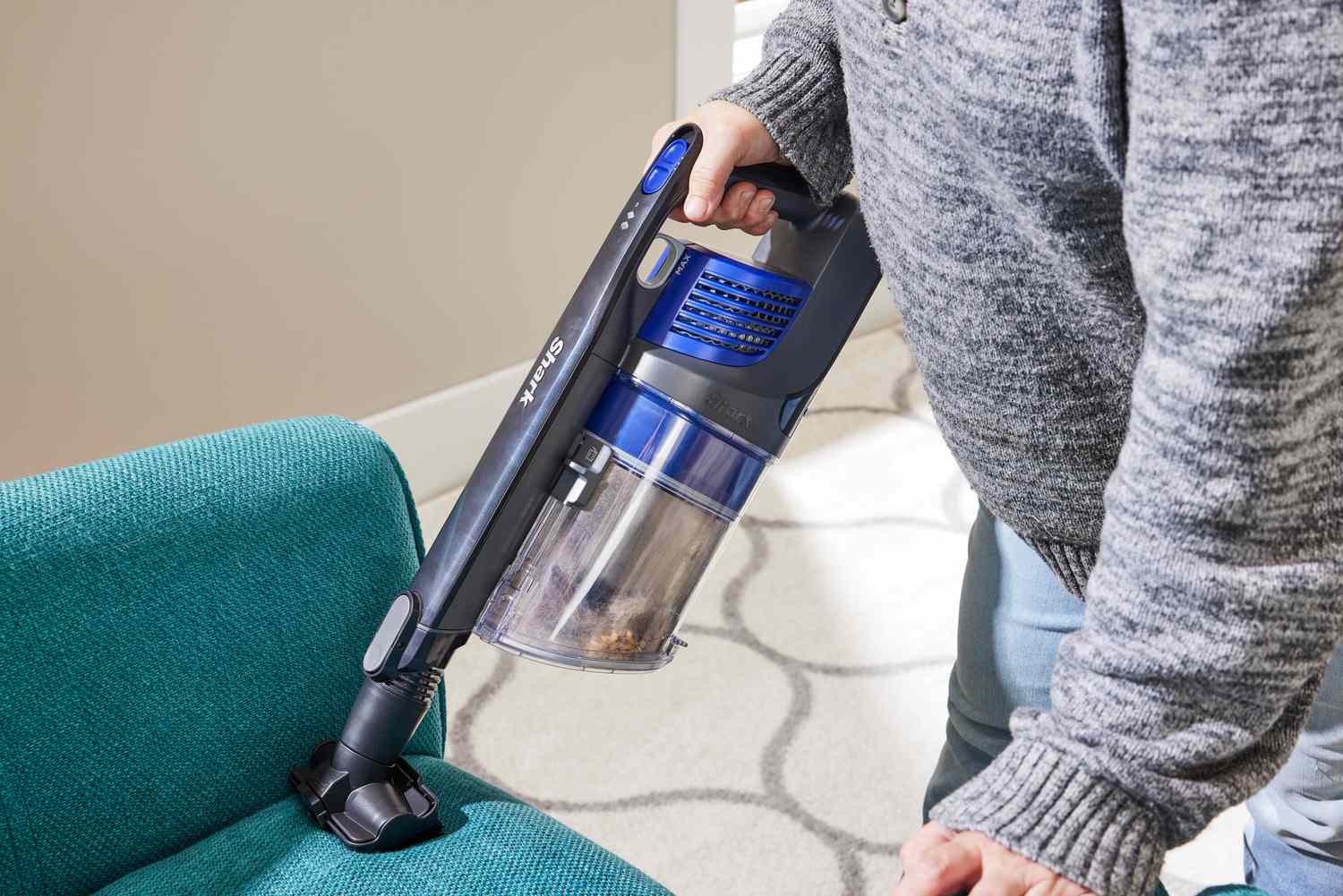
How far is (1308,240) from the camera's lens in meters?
0.42

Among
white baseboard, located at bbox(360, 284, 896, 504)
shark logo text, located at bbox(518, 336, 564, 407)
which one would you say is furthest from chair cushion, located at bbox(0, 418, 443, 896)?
white baseboard, located at bbox(360, 284, 896, 504)

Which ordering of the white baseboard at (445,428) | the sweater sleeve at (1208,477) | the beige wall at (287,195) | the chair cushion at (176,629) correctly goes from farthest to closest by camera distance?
the white baseboard at (445,428) → the beige wall at (287,195) → the chair cushion at (176,629) → the sweater sleeve at (1208,477)

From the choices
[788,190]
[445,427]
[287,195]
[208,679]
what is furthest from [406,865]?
[445,427]

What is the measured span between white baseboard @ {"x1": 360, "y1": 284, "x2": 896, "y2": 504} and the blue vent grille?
1.05 m

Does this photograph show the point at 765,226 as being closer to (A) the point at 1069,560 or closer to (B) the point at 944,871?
(A) the point at 1069,560

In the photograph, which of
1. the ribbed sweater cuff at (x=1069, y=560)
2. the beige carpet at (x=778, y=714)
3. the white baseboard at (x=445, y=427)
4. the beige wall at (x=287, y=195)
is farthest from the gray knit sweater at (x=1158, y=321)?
the white baseboard at (x=445, y=427)

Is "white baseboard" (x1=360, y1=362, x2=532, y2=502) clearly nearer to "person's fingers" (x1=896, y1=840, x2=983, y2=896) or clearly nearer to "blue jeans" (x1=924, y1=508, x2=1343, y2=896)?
"blue jeans" (x1=924, y1=508, x2=1343, y2=896)

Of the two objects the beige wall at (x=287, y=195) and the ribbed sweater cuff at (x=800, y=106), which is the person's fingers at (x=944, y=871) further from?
the beige wall at (x=287, y=195)

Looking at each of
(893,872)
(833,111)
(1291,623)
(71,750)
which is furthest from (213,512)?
(893,872)

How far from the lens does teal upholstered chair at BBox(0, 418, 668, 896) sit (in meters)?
0.70

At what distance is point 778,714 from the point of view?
56.2 inches

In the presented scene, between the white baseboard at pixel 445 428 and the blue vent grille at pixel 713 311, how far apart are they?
105cm

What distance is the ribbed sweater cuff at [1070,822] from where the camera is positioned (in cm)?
49

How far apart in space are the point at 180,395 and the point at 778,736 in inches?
32.7
